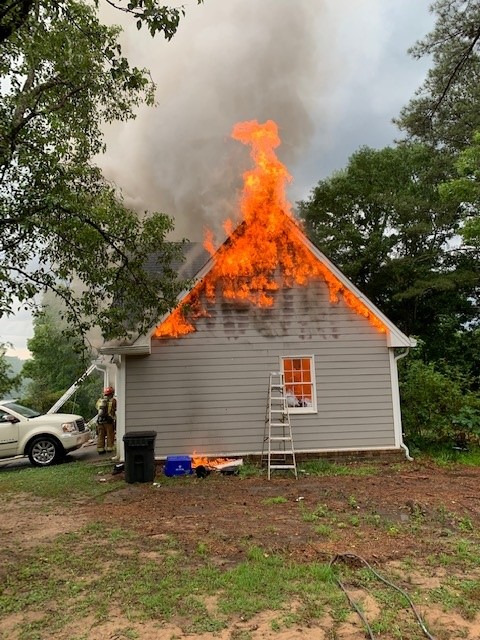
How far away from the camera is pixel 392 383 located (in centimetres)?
1076

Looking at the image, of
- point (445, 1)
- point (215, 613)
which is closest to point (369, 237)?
point (445, 1)

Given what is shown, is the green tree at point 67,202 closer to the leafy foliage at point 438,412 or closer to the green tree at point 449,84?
the leafy foliage at point 438,412

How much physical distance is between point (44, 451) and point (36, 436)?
0.43m

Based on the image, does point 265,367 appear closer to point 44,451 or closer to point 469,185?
point 44,451

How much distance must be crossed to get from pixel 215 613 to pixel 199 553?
1392 millimetres

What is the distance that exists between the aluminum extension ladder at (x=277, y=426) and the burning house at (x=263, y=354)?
0.18m

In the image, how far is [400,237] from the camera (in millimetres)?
25188

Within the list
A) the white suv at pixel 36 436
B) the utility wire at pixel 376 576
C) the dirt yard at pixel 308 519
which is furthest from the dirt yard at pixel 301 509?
the white suv at pixel 36 436

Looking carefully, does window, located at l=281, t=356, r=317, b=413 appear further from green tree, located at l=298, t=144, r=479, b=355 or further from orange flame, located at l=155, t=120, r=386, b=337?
green tree, located at l=298, t=144, r=479, b=355

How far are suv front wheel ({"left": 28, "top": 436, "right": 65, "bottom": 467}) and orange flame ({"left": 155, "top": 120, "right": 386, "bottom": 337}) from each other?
438 centimetres

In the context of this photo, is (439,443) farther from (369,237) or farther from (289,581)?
(369,237)

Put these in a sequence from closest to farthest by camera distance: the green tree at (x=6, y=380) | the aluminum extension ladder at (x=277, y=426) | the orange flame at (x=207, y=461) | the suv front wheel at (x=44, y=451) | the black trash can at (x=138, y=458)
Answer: the green tree at (x=6, y=380)
the black trash can at (x=138, y=458)
the orange flame at (x=207, y=461)
the aluminum extension ladder at (x=277, y=426)
the suv front wheel at (x=44, y=451)

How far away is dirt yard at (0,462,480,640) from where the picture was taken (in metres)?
4.61

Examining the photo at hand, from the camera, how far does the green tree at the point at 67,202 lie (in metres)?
5.69
